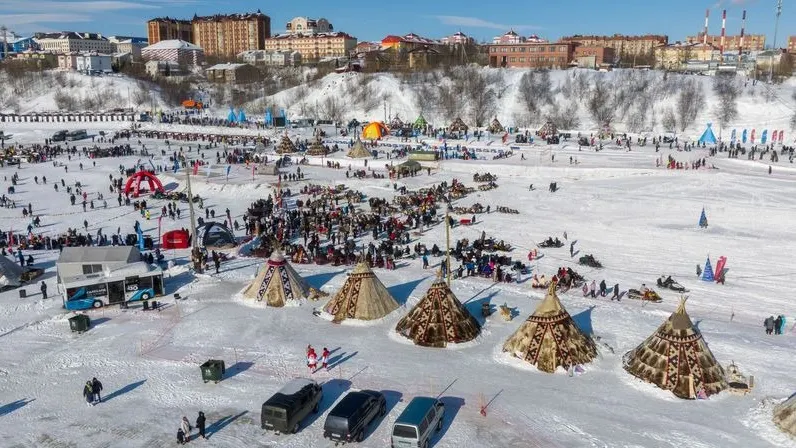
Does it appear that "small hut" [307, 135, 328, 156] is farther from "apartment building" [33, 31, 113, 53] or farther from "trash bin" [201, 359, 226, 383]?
"apartment building" [33, 31, 113, 53]

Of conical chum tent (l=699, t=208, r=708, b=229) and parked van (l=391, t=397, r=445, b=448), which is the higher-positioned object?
conical chum tent (l=699, t=208, r=708, b=229)

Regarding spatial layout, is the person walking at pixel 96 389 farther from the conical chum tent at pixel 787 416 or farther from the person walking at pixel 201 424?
the conical chum tent at pixel 787 416

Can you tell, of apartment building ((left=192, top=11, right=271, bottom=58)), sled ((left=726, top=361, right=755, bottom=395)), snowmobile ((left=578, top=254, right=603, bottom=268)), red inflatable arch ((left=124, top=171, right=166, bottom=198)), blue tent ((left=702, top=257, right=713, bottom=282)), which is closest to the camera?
sled ((left=726, top=361, right=755, bottom=395))

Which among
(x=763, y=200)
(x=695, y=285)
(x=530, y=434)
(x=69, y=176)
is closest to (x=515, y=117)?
(x=763, y=200)

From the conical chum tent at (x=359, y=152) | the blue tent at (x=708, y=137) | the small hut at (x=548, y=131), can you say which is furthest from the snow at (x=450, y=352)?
the small hut at (x=548, y=131)

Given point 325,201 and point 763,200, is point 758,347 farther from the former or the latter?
point 325,201

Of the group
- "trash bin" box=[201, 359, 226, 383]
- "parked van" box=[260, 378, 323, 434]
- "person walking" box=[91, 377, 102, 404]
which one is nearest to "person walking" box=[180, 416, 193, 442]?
"parked van" box=[260, 378, 323, 434]

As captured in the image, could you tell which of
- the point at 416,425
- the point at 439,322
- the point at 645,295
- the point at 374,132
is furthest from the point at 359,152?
the point at 416,425
